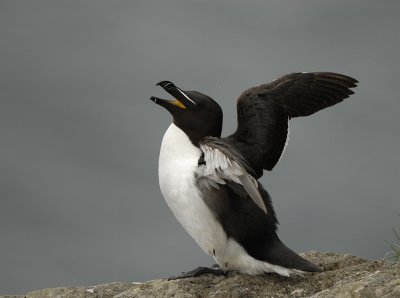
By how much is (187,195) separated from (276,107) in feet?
5.30

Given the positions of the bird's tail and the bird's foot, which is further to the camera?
the bird's foot

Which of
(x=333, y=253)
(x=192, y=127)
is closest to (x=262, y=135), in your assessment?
(x=192, y=127)

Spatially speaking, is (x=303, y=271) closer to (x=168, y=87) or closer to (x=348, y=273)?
(x=348, y=273)

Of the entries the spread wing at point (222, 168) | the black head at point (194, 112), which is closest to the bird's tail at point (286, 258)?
the spread wing at point (222, 168)

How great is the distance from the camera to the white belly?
766cm

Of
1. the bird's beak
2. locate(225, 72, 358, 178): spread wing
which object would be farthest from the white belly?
locate(225, 72, 358, 178): spread wing

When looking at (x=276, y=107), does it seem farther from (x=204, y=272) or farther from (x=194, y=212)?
(x=204, y=272)

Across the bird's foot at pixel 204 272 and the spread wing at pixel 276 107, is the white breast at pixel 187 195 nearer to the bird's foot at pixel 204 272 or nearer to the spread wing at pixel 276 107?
the bird's foot at pixel 204 272

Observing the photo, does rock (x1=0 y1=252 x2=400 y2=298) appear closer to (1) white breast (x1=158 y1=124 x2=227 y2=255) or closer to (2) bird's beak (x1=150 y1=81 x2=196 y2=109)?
(1) white breast (x1=158 y1=124 x2=227 y2=255)

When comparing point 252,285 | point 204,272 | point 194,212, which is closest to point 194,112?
point 194,212

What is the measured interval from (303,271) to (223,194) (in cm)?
108

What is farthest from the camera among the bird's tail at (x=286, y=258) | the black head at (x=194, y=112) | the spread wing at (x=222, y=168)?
the black head at (x=194, y=112)

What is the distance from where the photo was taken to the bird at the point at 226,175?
755 centimetres

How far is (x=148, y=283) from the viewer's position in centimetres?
793
